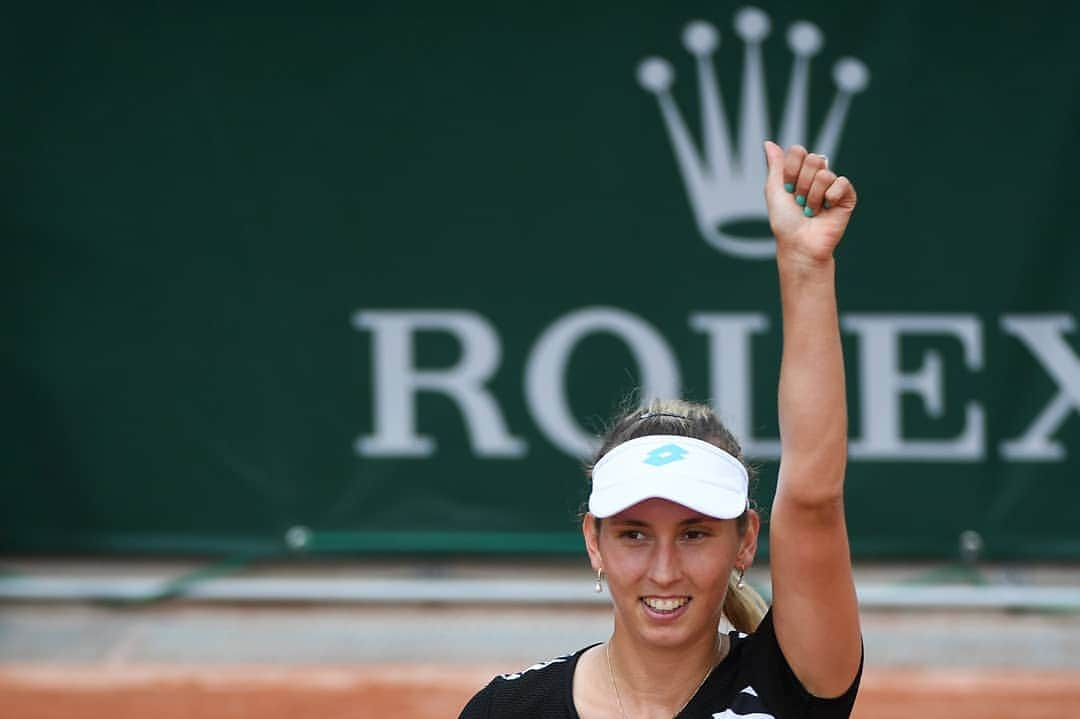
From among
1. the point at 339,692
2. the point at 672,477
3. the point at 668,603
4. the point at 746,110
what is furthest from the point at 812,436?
the point at 746,110

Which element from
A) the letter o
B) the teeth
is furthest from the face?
the letter o

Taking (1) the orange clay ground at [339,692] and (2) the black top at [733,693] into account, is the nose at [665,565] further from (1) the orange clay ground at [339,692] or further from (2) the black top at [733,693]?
(1) the orange clay ground at [339,692]

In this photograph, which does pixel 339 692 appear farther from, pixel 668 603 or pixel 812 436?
pixel 812 436

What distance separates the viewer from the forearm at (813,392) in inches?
80.6

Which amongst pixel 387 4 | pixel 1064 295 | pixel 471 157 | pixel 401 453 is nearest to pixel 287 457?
pixel 401 453

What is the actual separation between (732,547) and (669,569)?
3.9 inches

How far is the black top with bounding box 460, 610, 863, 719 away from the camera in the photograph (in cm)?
213

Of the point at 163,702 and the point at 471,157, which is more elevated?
the point at 471,157

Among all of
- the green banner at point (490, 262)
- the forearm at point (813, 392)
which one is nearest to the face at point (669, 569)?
the forearm at point (813, 392)

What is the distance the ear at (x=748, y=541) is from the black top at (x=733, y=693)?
0.08 meters

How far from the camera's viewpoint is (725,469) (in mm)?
2184

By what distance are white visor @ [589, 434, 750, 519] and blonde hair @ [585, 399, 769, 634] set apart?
27 millimetres

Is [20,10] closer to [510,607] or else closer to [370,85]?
[370,85]

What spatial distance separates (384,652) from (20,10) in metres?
2.08
